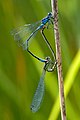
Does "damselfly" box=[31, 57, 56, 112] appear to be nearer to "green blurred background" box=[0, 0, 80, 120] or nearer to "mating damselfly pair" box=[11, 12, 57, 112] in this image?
"mating damselfly pair" box=[11, 12, 57, 112]

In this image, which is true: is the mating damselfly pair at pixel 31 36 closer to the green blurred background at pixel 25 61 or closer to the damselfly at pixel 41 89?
the damselfly at pixel 41 89

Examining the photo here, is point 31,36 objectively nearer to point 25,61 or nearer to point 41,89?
point 41,89

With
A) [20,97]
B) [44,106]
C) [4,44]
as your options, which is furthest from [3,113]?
[4,44]

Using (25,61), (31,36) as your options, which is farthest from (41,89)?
Answer: (25,61)

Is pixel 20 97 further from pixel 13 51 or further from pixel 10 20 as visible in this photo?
pixel 10 20

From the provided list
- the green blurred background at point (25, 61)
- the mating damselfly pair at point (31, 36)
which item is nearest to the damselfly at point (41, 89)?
the mating damselfly pair at point (31, 36)

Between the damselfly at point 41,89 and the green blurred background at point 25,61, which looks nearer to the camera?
the damselfly at point 41,89

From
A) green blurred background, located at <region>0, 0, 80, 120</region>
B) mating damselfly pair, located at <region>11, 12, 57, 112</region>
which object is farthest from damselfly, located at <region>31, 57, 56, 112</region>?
green blurred background, located at <region>0, 0, 80, 120</region>

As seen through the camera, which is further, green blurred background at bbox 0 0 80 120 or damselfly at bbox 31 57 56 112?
green blurred background at bbox 0 0 80 120
